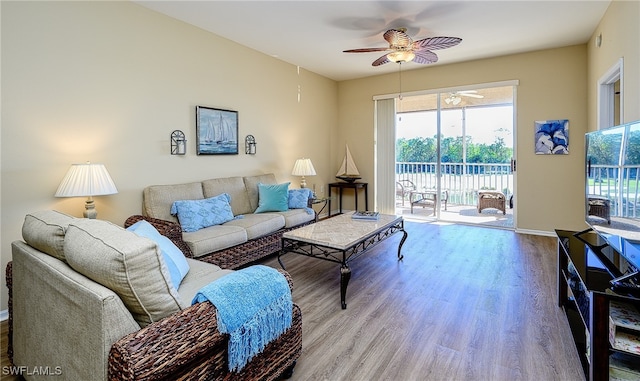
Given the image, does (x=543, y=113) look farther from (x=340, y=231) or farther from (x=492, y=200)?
(x=340, y=231)

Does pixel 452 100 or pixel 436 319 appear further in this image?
pixel 452 100

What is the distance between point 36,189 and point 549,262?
16.6 feet

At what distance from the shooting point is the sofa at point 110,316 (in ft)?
3.70

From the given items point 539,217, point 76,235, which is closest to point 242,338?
point 76,235

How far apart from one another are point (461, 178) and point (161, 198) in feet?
18.5

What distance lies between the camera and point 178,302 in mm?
1319

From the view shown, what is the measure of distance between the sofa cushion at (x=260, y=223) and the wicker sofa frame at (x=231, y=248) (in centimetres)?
5

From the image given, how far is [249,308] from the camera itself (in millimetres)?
1424

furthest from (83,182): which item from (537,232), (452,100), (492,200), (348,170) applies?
(492,200)

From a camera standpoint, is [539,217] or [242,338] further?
[539,217]

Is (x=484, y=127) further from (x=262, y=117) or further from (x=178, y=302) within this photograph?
(x=178, y=302)

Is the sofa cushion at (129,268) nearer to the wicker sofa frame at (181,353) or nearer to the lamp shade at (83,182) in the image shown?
the wicker sofa frame at (181,353)

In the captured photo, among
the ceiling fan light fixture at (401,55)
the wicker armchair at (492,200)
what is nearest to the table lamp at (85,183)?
the ceiling fan light fixture at (401,55)

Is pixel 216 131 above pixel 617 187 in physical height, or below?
above
